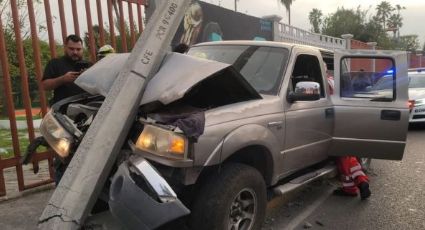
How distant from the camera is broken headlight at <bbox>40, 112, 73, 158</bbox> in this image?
361 centimetres

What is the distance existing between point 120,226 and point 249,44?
261 centimetres

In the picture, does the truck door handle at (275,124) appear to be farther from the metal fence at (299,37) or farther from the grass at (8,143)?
the metal fence at (299,37)

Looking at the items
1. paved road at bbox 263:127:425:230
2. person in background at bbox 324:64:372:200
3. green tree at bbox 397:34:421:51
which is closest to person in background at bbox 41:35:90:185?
paved road at bbox 263:127:425:230

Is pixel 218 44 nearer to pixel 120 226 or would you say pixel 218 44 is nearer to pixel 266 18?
pixel 120 226

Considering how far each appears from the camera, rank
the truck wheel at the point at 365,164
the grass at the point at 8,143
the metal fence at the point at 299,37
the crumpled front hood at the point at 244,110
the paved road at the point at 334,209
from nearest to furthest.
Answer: the crumpled front hood at the point at 244,110, the paved road at the point at 334,209, the truck wheel at the point at 365,164, the grass at the point at 8,143, the metal fence at the point at 299,37

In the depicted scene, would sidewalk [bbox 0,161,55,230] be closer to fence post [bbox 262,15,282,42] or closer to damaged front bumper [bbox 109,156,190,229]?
damaged front bumper [bbox 109,156,190,229]

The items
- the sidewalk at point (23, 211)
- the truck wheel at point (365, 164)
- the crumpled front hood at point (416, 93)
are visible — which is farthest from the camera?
the crumpled front hood at point (416, 93)

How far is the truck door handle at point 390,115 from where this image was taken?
5387mm

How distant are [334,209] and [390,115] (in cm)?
127

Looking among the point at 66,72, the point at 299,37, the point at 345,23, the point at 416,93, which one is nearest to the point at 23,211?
the point at 66,72

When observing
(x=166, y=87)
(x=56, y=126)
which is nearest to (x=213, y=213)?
(x=166, y=87)

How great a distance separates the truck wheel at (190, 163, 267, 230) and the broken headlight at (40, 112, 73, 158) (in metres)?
1.10

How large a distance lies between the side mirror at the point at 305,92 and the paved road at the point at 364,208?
1.33m

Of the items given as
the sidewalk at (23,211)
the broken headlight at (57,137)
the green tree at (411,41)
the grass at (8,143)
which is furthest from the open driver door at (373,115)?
the green tree at (411,41)
